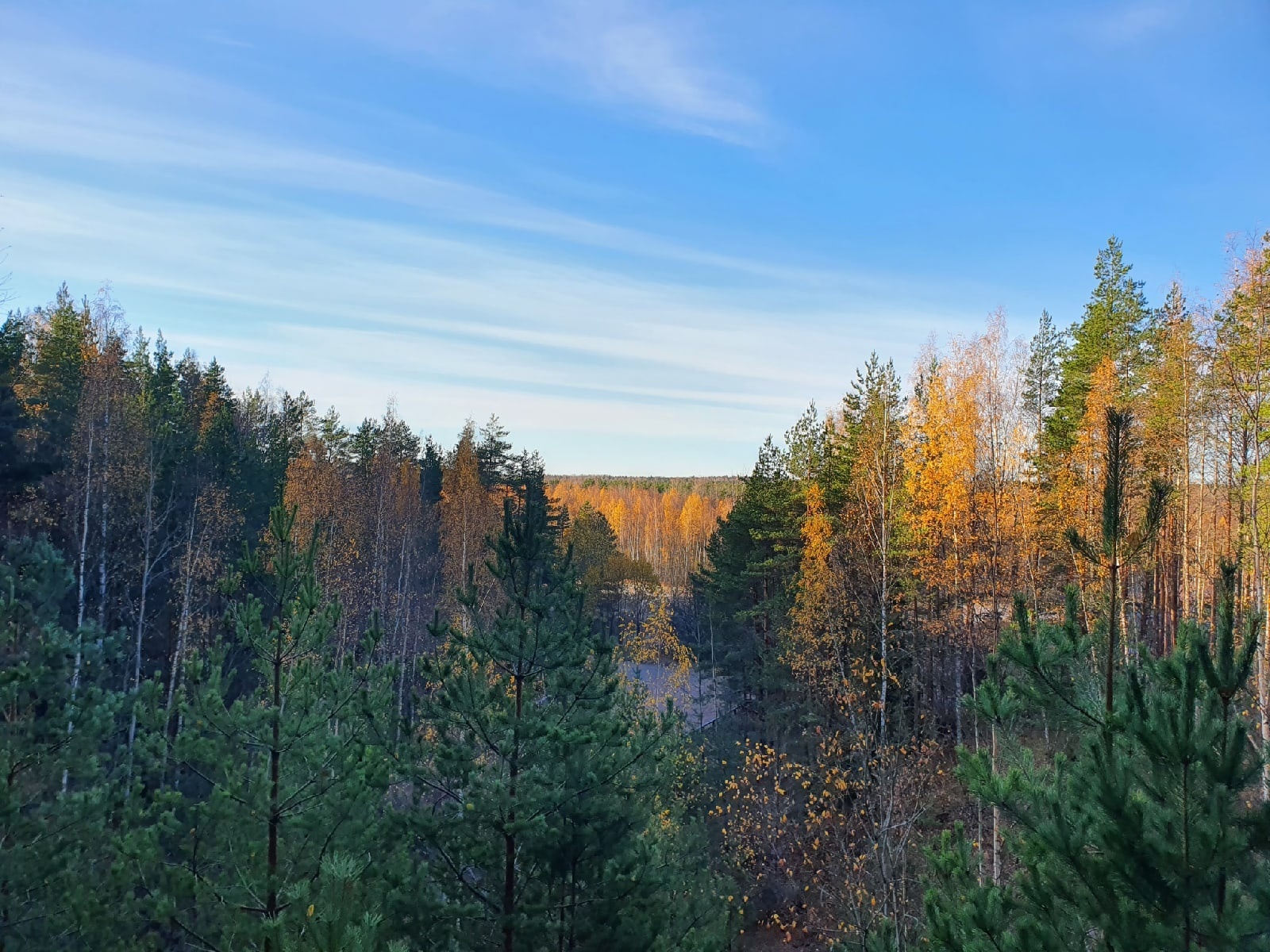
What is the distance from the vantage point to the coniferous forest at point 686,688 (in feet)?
13.1

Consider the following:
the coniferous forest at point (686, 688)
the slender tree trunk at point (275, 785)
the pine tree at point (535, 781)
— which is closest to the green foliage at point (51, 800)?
the coniferous forest at point (686, 688)

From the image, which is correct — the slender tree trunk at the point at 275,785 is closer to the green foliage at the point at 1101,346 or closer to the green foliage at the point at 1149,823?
the green foliage at the point at 1149,823

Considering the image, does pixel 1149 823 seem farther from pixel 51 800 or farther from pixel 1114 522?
pixel 51 800

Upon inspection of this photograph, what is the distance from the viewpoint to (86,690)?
8.39 metres

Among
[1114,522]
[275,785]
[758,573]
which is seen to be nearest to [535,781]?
[275,785]

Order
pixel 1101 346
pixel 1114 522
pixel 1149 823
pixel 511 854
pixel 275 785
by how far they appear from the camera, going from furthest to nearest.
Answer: pixel 1101 346 < pixel 511 854 < pixel 275 785 < pixel 1114 522 < pixel 1149 823

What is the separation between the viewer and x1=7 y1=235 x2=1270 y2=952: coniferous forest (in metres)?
3.99

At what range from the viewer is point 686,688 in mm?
26547

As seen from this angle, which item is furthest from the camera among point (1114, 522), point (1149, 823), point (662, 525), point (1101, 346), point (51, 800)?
point (662, 525)

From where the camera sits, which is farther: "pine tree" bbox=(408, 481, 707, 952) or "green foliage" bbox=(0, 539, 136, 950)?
"green foliage" bbox=(0, 539, 136, 950)

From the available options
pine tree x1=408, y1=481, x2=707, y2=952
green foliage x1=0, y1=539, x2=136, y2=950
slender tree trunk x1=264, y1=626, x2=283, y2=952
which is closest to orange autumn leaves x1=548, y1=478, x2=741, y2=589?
green foliage x1=0, y1=539, x2=136, y2=950

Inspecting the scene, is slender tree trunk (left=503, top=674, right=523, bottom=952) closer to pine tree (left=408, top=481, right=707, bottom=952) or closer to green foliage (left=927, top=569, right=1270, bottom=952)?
pine tree (left=408, top=481, right=707, bottom=952)

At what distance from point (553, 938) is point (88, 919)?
4.16 m

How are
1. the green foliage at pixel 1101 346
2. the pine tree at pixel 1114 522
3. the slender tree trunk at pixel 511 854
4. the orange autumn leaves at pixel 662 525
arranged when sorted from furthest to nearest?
the orange autumn leaves at pixel 662 525 < the green foliage at pixel 1101 346 < the slender tree trunk at pixel 511 854 < the pine tree at pixel 1114 522
